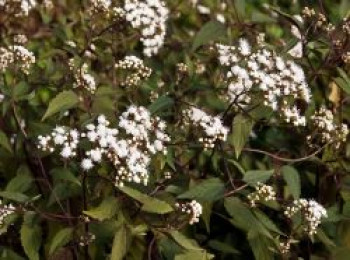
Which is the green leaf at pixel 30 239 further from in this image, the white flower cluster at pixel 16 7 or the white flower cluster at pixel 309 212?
the white flower cluster at pixel 16 7

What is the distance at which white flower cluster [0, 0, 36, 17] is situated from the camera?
3707 mm

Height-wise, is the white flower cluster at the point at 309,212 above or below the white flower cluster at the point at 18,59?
below

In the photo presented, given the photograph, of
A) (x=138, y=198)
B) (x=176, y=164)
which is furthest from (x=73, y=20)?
(x=138, y=198)

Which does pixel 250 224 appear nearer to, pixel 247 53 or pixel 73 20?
pixel 247 53

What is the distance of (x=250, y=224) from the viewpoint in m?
2.81

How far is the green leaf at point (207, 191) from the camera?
9.28 ft

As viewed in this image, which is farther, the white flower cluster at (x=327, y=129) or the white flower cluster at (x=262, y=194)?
the white flower cluster at (x=327, y=129)

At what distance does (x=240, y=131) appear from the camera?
2.81 m

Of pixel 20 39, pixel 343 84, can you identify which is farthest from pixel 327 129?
pixel 20 39

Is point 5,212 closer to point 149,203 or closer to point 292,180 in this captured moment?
point 149,203

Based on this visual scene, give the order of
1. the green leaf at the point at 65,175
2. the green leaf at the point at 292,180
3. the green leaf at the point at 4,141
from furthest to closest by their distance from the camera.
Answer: the green leaf at the point at 4,141 < the green leaf at the point at 292,180 < the green leaf at the point at 65,175

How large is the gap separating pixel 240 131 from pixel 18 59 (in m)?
1.14

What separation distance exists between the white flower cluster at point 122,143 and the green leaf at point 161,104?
0.25 metres

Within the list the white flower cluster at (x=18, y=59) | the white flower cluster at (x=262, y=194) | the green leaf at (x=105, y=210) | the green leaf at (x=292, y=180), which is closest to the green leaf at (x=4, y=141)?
the white flower cluster at (x=18, y=59)
